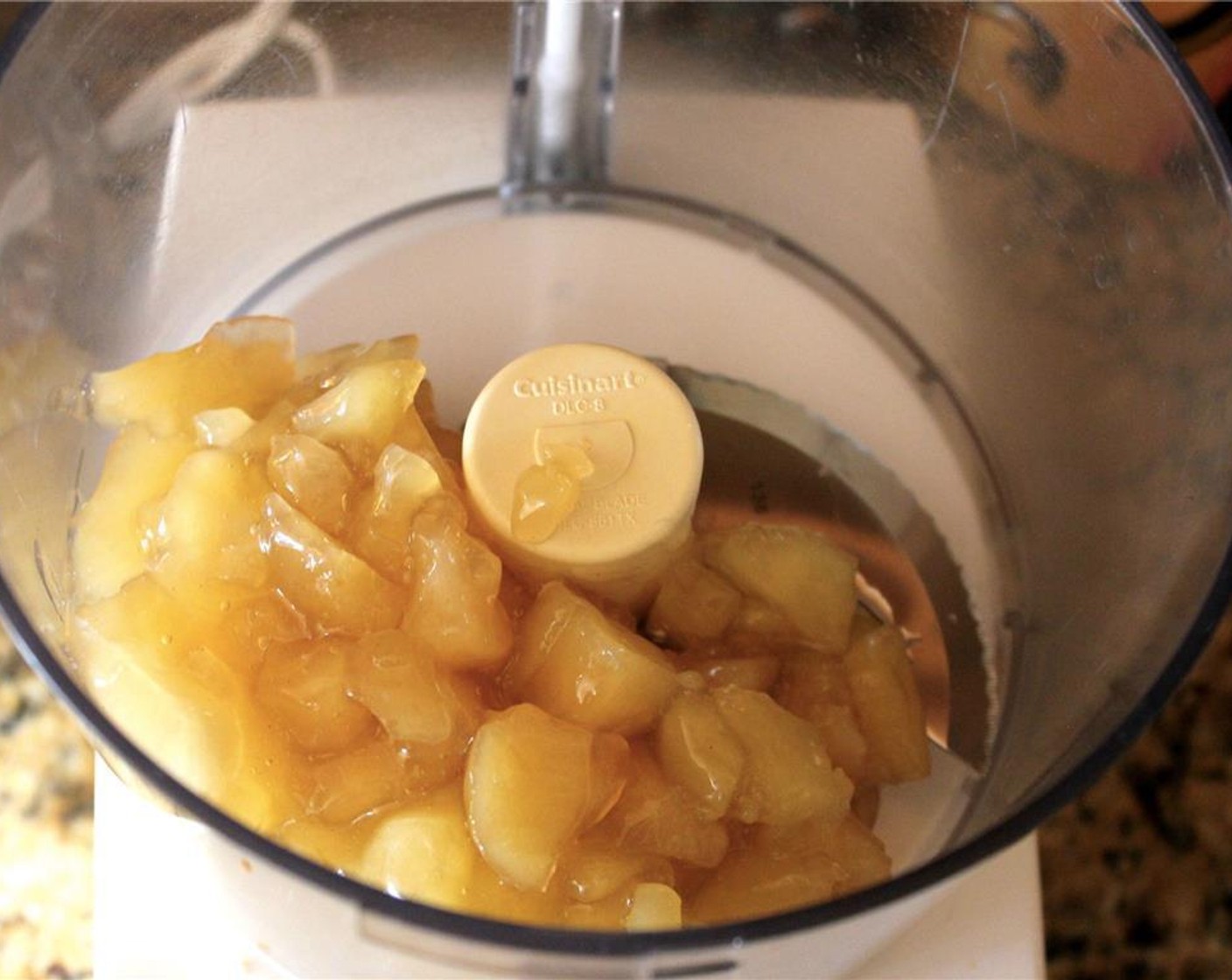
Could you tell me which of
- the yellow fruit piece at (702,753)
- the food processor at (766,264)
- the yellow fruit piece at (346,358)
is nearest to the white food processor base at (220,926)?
the food processor at (766,264)

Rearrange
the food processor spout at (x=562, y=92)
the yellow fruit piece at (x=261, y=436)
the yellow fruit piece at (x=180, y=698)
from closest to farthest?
the yellow fruit piece at (x=180, y=698)
the yellow fruit piece at (x=261, y=436)
the food processor spout at (x=562, y=92)

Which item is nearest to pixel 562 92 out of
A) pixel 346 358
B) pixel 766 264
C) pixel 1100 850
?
pixel 766 264

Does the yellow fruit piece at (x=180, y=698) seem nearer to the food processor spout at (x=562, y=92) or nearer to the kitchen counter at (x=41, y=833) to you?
the kitchen counter at (x=41, y=833)

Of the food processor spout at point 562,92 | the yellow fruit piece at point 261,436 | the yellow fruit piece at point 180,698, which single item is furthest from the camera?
the food processor spout at point 562,92

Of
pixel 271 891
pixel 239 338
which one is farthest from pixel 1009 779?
pixel 239 338

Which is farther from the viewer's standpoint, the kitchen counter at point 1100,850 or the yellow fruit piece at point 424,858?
the kitchen counter at point 1100,850

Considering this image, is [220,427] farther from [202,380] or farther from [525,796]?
[525,796]
